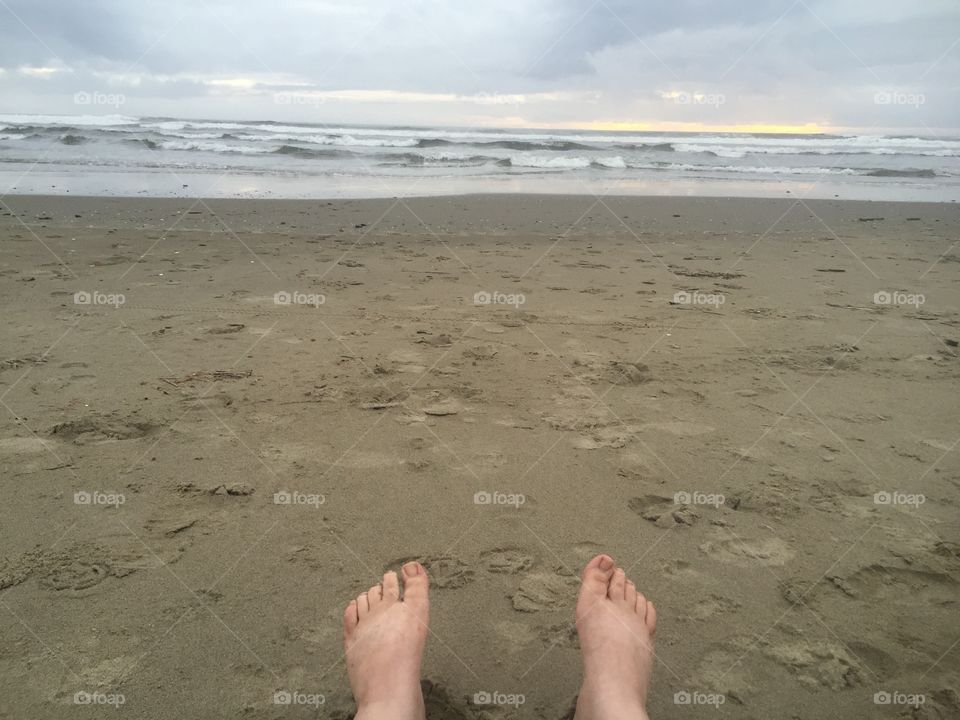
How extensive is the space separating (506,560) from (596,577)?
0.35 meters

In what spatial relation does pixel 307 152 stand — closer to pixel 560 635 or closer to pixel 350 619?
pixel 350 619

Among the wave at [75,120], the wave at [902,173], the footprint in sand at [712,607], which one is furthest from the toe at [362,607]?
the wave at [75,120]

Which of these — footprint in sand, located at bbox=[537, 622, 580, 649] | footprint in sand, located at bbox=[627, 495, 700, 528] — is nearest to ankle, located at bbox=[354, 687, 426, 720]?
footprint in sand, located at bbox=[537, 622, 580, 649]

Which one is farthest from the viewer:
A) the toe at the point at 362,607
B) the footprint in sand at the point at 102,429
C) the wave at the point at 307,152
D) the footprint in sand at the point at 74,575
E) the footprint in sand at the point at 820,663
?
the wave at the point at 307,152

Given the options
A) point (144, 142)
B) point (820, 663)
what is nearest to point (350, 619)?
point (820, 663)

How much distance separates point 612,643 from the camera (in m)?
1.93

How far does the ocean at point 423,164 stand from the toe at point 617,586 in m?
11.2

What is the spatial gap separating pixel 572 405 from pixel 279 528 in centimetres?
172

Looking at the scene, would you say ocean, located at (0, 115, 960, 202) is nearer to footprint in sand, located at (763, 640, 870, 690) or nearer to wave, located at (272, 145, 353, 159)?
wave, located at (272, 145, 353, 159)

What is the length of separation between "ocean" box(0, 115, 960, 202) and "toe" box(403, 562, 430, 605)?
11.0 m

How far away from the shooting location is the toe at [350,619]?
2023mm

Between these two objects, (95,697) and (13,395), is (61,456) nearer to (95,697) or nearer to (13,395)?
(13,395)

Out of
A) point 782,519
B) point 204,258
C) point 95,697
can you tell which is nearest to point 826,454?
point 782,519

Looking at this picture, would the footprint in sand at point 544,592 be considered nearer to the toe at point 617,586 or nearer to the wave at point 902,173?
the toe at point 617,586
